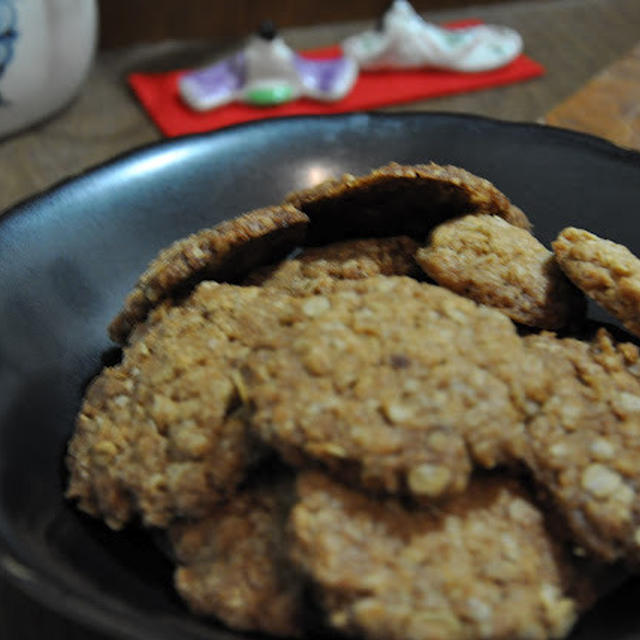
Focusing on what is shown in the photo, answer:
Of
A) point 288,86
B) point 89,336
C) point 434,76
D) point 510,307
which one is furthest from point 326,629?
point 434,76

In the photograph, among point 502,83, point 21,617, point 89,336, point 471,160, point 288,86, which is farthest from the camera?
point 502,83

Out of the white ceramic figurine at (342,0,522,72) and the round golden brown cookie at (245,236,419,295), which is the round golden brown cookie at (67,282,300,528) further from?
the white ceramic figurine at (342,0,522,72)

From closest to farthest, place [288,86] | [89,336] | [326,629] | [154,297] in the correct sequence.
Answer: [326,629] → [154,297] → [89,336] → [288,86]

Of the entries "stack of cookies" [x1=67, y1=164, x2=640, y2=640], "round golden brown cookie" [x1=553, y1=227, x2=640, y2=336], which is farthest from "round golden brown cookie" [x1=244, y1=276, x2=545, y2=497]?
"round golden brown cookie" [x1=553, y1=227, x2=640, y2=336]

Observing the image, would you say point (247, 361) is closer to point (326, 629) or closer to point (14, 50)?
point (326, 629)

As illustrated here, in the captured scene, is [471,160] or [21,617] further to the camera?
[471,160]

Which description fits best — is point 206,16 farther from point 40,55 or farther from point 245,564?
point 245,564

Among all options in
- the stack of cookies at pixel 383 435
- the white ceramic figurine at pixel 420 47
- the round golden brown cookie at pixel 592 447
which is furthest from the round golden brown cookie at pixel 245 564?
the white ceramic figurine at pixel 420 47
